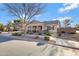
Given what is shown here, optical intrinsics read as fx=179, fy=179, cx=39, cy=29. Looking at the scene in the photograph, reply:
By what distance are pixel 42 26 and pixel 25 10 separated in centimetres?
50

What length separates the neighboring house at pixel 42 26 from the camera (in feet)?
12.6

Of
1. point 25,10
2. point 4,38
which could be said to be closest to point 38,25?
point 25,10

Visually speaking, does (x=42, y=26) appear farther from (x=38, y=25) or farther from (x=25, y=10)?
(x=25, y=10)

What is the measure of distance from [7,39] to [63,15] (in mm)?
1321

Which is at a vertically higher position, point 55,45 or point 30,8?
point 30,8

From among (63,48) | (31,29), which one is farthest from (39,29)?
(63,48)

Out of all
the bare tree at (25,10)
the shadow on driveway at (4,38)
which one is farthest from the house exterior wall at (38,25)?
the shadow on driveway at (4,38)

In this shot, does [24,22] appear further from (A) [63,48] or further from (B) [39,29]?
(A) [63,48]

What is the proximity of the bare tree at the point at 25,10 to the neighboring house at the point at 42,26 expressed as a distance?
0.39 ft

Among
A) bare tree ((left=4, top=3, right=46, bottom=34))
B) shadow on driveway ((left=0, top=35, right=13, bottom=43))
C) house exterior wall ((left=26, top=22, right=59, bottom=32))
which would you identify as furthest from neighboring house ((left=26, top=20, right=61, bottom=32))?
shadow on driveway ((left=0, top=35, right=13, bottom=43))

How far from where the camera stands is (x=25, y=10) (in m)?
3.86

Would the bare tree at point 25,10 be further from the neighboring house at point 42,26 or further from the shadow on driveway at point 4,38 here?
the shadow on driveway at point 4,38

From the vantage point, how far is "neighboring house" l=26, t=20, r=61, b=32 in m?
3.83

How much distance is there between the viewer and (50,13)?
382 centimetres
